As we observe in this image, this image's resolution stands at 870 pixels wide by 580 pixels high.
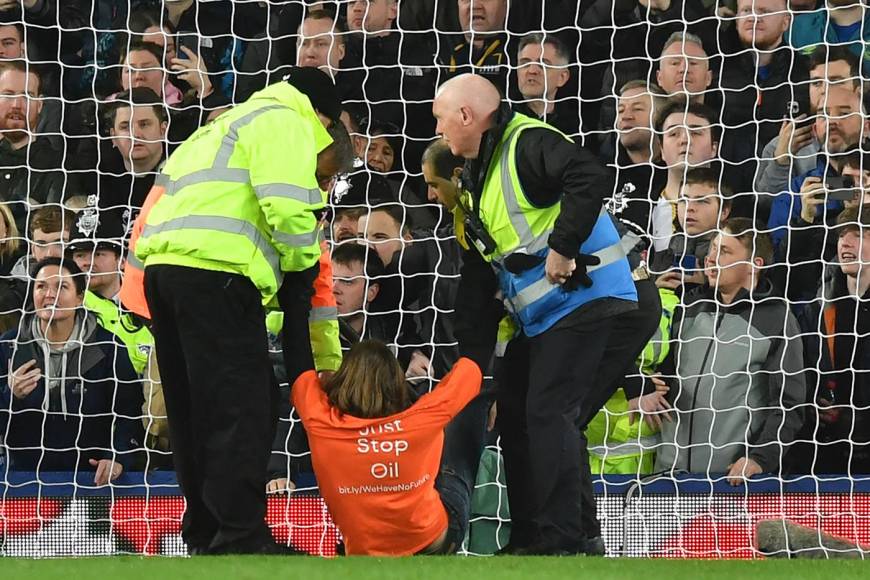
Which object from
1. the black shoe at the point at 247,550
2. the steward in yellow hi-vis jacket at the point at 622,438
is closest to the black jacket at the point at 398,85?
the steward in yellow hi-vis jacket at the point at 622,438

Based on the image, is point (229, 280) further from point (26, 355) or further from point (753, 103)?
point (753, 103)

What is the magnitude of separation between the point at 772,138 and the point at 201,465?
3.84m

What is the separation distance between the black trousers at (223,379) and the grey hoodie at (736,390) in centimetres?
262

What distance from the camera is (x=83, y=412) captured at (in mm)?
6977

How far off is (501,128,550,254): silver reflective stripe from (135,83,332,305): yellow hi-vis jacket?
2.16ft

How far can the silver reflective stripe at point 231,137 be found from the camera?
15.1ft

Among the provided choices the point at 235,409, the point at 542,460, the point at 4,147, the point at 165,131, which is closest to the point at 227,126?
the point at 235,409

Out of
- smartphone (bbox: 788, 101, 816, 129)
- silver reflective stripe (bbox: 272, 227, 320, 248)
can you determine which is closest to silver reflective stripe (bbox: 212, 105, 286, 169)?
silver reflective stripe (bbox: 272, 227, 320, 248)

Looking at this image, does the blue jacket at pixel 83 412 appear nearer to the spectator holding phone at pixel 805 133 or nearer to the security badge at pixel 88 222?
the security badge at pixel 88 222

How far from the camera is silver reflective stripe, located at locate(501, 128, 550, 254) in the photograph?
4949mm

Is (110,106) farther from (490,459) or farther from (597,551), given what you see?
(597,551)

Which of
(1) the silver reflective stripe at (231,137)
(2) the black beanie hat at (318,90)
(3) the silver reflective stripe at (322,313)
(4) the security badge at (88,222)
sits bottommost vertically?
(4) the security badge at (88,222)

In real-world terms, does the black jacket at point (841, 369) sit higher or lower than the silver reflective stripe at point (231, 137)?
lower

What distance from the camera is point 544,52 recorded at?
7578mm
